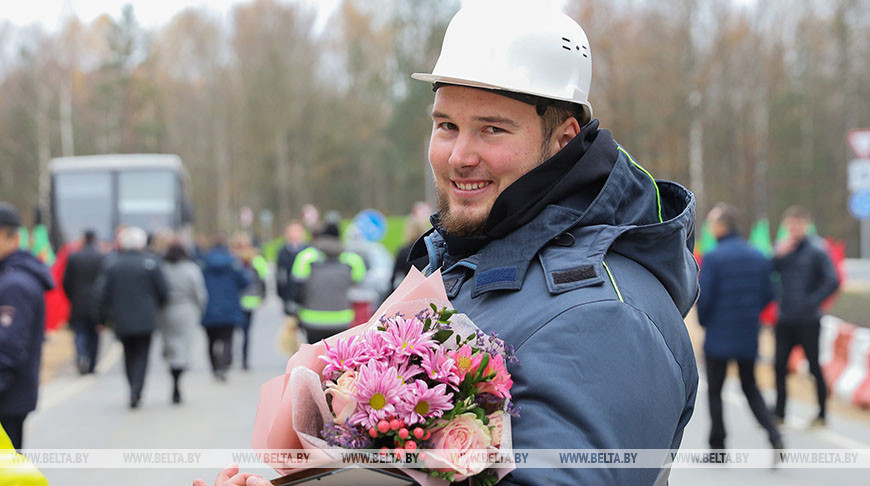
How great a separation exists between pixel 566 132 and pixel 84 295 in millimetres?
13271

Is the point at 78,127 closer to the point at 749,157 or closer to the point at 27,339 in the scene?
the point at 749,157

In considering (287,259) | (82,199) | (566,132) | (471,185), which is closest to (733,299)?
(566,132)

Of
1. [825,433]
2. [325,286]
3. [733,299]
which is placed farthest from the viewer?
[325,286]

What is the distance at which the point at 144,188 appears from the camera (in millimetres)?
22359

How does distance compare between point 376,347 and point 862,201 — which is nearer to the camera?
point 376,347

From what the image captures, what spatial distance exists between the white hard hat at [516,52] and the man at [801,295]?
8.04m

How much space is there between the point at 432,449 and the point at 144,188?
72.2 ft

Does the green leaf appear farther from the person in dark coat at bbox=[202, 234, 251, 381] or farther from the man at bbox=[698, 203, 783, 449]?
the person in dark coat at bbox=[202, 234, 251, 381]

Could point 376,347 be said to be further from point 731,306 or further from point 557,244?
point 731,306

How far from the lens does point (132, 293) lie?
11062mm

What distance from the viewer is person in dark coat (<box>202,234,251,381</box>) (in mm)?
13070

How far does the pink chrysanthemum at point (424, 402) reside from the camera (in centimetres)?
164

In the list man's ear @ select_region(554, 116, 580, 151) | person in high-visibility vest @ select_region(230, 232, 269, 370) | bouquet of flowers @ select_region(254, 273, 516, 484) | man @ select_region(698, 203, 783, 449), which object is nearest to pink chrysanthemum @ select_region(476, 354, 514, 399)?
bouquet of flowers @ select_region(254, 273, 516, 484)

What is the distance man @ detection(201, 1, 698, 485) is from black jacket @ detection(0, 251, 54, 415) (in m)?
4.02
